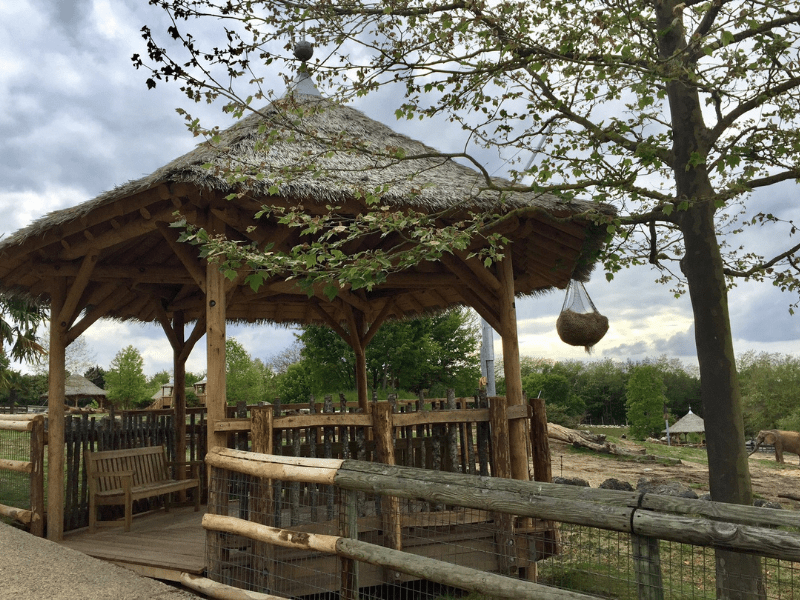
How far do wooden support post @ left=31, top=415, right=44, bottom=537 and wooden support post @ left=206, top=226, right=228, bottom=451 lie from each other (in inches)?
114

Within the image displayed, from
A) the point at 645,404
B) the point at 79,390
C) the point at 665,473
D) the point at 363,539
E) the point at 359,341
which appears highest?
the point at 359,341

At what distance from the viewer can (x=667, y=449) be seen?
2495 centimetres

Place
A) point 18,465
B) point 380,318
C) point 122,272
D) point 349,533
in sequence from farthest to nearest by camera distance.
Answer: point 380,318 → point 122,272 → point 18,465 → point 349,533

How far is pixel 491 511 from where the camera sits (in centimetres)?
349

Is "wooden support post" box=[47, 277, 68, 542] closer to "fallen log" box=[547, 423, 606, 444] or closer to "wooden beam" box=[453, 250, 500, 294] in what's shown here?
"wooden beam" box=[453, 250, 500, 294]

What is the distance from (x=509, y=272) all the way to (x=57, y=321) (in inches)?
219

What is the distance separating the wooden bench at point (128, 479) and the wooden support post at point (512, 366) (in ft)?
13.8

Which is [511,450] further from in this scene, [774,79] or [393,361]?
[393,361]

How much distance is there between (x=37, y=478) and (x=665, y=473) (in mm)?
14902

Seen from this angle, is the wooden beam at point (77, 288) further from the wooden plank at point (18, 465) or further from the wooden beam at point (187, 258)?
the wooden plank at point (18, 465)

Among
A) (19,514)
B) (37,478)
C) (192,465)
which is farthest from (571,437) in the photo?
(19,514)

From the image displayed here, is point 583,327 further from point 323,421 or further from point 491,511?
point 491,511

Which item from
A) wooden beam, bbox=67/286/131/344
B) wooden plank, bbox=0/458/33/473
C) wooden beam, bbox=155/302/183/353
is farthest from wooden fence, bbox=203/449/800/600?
wooden beam, bbox=155/302/183/353

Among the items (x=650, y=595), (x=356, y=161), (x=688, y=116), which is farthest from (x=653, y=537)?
(x=356, y=161)
